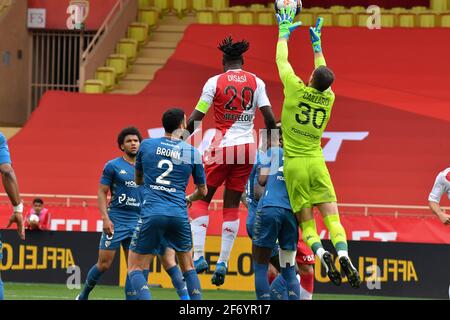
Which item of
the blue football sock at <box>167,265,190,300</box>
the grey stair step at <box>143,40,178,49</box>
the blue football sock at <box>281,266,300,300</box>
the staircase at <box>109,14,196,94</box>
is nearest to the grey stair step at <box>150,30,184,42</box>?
the staircase at <box>109,14,196,94</box>

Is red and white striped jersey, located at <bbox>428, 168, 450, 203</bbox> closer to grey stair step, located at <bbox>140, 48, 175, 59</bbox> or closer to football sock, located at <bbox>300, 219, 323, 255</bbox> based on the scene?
football sock, located at <bbox>300, 219, 323, 255</bbox>

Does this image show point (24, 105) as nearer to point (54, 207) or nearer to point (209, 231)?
point (54, 207)

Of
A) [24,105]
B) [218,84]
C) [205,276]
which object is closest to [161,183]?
[218,84]

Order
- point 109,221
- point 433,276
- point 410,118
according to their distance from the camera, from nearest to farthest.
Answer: point 109,221, point 433,276, point 410,118

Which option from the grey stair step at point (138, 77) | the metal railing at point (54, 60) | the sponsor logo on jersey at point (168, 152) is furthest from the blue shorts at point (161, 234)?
the metal railing at point (54, 60)

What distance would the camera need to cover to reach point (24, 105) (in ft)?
107

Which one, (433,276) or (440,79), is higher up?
(440,79)

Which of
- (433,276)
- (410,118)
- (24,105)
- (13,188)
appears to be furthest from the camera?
(24,105)

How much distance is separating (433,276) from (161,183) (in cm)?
933

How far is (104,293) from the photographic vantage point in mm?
19438

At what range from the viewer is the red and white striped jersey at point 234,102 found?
13398 mm

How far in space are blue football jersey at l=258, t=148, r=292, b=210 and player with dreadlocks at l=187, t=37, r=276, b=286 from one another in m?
0.32

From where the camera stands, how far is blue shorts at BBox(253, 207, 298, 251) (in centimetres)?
1309

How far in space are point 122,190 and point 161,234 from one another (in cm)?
297
